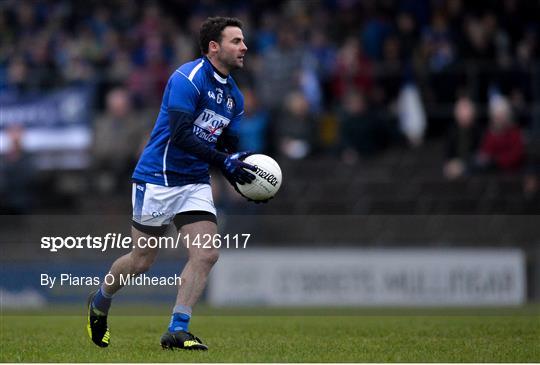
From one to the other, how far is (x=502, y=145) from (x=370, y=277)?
2978 millimetres

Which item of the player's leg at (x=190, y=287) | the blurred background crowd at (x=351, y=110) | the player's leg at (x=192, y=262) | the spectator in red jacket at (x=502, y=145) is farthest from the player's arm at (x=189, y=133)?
the spectator in red jacket at (x=502, y=145)

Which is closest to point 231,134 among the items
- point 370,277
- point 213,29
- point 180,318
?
point 213,29

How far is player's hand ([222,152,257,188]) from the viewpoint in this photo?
9.18m

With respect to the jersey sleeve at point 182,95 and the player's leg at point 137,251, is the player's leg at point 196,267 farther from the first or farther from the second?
the jersey sleeve at point 182,95

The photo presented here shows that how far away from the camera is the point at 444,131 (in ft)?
63.7

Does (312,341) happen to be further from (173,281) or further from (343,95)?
(343,95)

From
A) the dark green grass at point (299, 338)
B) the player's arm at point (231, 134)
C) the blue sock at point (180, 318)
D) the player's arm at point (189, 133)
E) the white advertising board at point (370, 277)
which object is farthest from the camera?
the white advertising board at point (370, 277)

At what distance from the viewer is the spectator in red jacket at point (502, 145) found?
17.5 metres

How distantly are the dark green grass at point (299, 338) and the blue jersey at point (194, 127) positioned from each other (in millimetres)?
1395

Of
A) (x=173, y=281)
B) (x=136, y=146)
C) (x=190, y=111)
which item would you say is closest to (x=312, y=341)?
(x=190, y=111)

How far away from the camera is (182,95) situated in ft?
30.1

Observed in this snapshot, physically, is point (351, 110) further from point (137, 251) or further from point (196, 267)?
point (196, 267)

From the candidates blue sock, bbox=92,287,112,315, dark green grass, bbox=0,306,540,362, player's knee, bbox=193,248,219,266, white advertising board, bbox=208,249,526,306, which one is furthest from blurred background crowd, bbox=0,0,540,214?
player's knee, bbox=193,248,219,266

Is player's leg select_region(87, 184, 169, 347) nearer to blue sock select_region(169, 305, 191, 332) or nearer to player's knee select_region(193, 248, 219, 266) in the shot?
player's knee select_region(193, 248, 219, 266)
